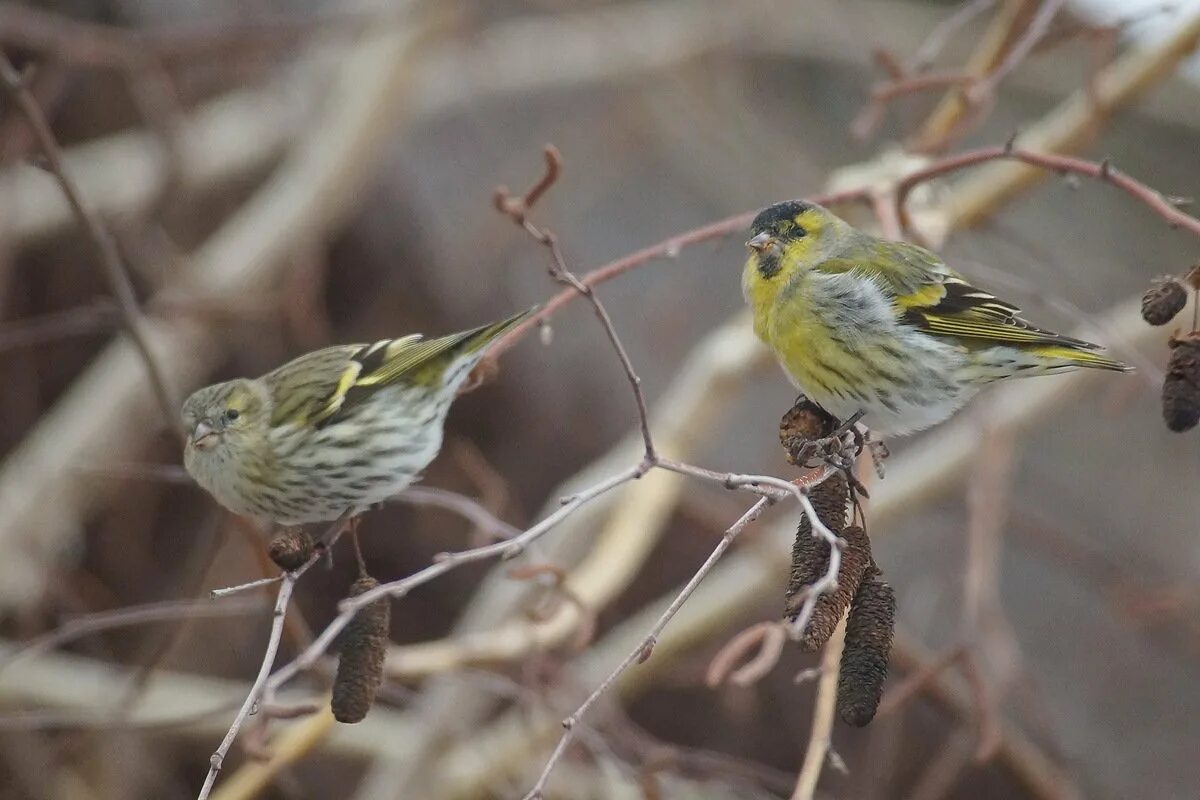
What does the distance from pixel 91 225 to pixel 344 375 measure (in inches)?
21.9

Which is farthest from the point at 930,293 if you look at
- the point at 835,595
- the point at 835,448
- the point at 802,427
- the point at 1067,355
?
the point at 835,595

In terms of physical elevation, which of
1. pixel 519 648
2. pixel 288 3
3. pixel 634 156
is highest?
pixel 288 3

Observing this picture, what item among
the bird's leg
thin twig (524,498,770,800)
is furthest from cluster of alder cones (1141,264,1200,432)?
thin twig (524,498,770,800)

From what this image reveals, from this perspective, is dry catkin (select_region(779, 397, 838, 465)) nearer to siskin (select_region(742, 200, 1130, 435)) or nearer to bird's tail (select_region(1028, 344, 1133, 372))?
siskin (select_region(742, 200, 1130, 435))

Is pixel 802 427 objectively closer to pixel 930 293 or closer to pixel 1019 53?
pixel 930 293

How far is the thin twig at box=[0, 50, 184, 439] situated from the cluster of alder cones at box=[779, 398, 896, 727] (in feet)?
3.81

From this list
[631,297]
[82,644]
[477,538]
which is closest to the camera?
[477,538]

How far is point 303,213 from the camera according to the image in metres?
4.14

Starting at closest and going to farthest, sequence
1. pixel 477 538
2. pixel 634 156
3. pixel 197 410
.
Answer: pixel 197 410
pixel 477 538
pixel 634 156

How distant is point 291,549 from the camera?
1562 millimetres

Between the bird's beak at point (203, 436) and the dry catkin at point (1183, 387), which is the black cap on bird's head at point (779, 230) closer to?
the dry catkin at point (1183, 387)

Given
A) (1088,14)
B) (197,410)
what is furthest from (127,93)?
(1088,14)

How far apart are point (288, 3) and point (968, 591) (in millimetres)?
4082

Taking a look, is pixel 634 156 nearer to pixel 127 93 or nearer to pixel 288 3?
pixel 288 3
